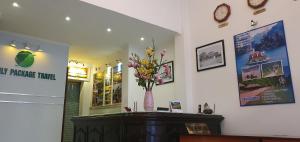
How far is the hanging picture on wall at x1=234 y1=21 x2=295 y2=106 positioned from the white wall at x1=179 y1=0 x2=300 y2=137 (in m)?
0.08

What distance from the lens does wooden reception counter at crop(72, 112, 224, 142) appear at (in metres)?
2.76

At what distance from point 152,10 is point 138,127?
2.65 m

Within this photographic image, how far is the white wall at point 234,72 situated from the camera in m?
3.38

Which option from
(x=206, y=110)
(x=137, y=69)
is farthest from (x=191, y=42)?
(x=137, y=69)

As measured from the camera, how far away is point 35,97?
5250 millimetres

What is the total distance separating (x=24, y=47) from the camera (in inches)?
209

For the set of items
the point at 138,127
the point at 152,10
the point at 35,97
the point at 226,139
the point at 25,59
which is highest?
the point at 152,10

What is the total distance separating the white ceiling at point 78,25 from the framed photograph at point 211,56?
0.80 meters

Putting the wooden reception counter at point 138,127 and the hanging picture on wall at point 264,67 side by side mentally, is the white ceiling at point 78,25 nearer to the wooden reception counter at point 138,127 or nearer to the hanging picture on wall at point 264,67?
the hanging picture on wall at point 264,67

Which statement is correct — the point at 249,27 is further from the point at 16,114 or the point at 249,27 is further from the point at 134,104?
the point at 16,114

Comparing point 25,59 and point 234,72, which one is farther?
point 25,59

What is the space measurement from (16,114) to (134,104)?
2465 mm

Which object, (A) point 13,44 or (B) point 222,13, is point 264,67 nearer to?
(B) point 222,13

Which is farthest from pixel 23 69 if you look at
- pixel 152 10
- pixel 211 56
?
pixel 211 56
